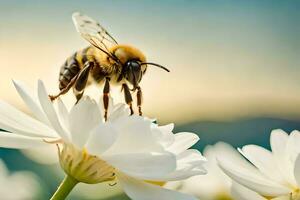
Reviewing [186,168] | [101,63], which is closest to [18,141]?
[186,168]

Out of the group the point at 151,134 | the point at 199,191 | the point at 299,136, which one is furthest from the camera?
the point at 199,191

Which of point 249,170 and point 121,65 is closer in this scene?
point 249,170

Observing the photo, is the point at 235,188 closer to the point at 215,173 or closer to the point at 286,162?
the point at 286,162

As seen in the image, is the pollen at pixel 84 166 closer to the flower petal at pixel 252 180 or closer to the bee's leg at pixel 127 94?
the flower petal at pixel 252 180

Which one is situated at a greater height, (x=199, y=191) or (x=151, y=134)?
(x=151, y=134)

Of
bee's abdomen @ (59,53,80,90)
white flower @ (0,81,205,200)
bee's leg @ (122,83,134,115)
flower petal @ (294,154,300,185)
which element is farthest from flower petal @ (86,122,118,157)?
bee's abdomen @ (59,53,80,90)

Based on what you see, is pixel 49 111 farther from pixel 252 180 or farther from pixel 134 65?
pixel 134 65

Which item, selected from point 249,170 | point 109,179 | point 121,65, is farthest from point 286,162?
point 121,65

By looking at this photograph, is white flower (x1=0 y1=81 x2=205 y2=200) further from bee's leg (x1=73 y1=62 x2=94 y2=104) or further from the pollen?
bee's leg (x1=73 y1=62 x2=94 y2=104)
